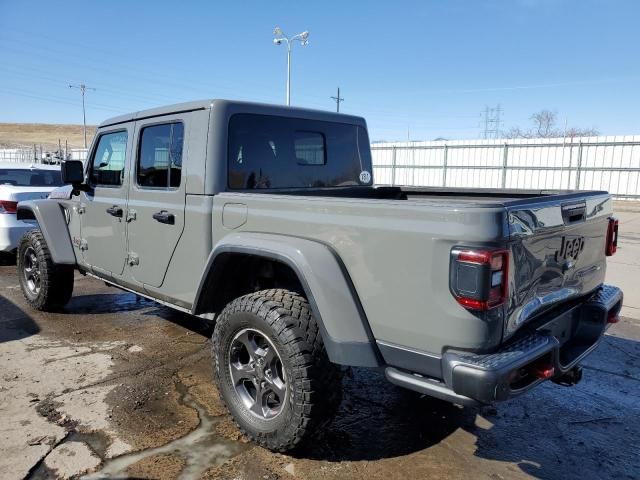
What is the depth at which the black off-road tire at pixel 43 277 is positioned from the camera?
17.1 feet

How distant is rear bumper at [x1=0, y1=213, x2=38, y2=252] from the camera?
24.4ft

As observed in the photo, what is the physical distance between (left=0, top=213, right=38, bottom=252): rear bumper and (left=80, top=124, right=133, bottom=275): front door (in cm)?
335

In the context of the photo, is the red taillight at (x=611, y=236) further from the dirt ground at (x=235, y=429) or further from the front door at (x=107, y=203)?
the front door at (x=107, y=203)

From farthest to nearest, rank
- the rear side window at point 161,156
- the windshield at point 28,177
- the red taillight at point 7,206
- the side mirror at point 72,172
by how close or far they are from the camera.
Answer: the windshield at point 28,177
the red taillight at point 7,206
the side mirror at point 72,172
the rear side window at point 161,156

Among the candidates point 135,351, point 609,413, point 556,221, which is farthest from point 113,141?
point 609,413

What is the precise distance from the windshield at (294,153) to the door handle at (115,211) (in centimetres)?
126

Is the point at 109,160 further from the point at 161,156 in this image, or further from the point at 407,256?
the point at 407,256

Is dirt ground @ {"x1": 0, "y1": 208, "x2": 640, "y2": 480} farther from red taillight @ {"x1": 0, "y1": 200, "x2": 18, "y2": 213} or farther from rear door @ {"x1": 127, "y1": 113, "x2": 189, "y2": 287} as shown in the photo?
red taillight @ {"x1": 0, "y1": 200, "x2": 18, "y2": 213}

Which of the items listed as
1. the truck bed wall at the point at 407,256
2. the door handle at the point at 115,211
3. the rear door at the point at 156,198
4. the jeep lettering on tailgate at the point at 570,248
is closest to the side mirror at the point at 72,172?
the door handle at the point at 115,211

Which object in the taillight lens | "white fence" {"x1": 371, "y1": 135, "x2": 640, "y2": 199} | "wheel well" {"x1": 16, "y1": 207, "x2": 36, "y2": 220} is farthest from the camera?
"white fence" {"x1": 371, "y1": 135, "x2": 640, "y2": 199}

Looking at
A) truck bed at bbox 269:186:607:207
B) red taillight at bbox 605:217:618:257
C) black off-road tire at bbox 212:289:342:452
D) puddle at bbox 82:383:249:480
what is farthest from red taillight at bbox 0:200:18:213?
red taillight at bbox 605:217:618:257

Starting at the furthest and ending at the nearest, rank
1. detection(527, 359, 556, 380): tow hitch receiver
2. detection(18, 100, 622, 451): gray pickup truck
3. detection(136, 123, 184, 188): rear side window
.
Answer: detection(136, 123, 184, 188): rear side window, detection(527, 359, 556, 380): tow hitch receiver, detection(18, 100, 622, 451): gray pickup truck

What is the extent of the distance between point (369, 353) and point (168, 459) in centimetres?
132

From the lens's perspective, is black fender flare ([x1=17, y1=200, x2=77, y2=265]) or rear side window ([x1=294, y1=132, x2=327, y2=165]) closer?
rear side window ([x1=294, y1=132, x2=327, y2=165])
